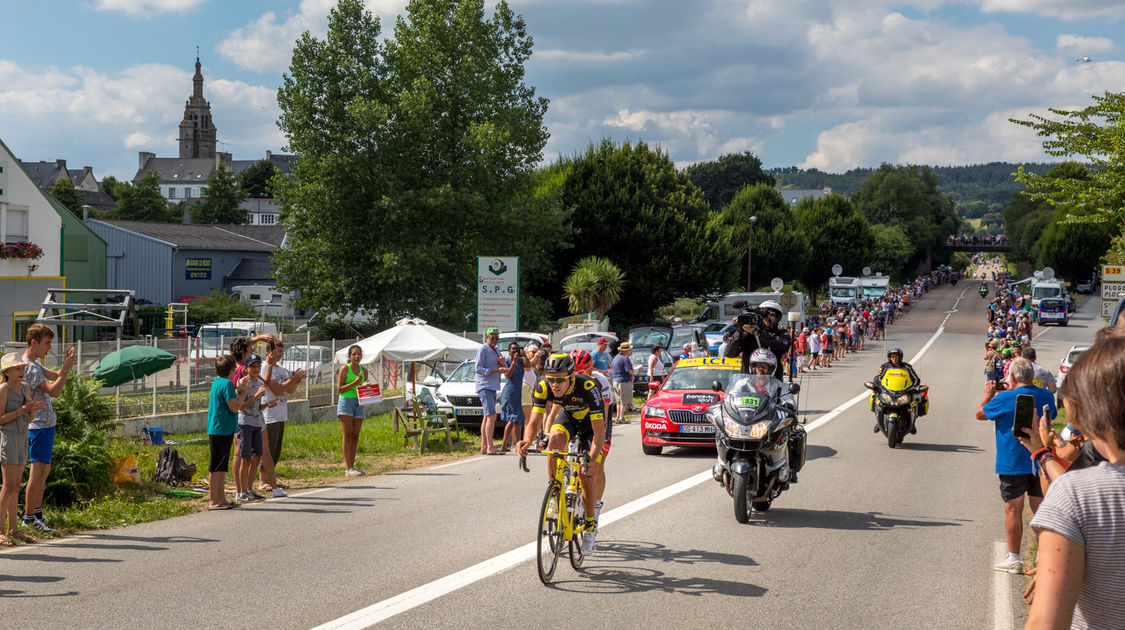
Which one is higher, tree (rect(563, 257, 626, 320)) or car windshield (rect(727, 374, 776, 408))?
tree (rect(563, 257, 626, 320))

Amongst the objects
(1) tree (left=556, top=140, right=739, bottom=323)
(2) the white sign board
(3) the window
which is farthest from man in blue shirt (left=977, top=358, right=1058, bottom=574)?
(1) tree (left=556, top=140, right=739, bottom=323)

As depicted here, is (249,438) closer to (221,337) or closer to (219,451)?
(219,451)

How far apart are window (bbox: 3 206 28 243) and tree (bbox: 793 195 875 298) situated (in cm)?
6707

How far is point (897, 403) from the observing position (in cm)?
1709

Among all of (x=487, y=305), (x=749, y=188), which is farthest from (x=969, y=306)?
(x=487, y=305)

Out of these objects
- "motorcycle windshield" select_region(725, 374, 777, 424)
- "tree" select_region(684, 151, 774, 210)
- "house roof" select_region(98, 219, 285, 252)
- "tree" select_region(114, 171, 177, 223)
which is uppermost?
"tree" select_region(684, 151, 774, 210)

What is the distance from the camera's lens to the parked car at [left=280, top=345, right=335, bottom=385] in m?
24.2

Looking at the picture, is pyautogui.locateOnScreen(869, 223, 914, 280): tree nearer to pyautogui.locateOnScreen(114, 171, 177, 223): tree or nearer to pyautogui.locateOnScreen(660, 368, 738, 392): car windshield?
pyautogui.locateOnScreen(114, 171, 177, 223): tree

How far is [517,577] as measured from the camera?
7754mm

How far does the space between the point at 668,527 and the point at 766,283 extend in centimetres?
7864

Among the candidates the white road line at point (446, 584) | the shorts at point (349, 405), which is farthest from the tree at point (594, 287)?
the white road line at point (446, 584)

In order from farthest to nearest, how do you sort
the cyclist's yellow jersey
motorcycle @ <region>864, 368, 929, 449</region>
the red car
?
motorcycle @ <region>864, 368, 929, 449</region> < the red car < the cyclist's yellow jersey

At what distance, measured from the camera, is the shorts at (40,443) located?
31.0ft

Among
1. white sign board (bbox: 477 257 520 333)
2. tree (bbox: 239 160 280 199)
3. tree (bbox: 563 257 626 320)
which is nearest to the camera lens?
white sign board (bbox: 477 257 520 333)
